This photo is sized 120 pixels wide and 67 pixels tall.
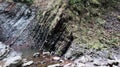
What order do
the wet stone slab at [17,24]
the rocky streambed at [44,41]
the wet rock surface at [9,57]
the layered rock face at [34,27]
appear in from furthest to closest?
the wet stone slab at [17,24] → the layered rock face at [34,27] → the rocky streambed at [44,41] → the wet rock surface at [9,57]

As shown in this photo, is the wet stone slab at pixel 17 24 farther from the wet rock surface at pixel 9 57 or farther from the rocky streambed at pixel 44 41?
the wet rock surface at pixel 9 57

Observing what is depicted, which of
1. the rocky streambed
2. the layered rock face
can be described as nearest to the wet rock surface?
the rocky streambed

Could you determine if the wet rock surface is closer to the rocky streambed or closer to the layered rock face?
the rocky streambed

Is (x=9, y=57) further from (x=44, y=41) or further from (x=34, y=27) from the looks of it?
(x=34, y=27)

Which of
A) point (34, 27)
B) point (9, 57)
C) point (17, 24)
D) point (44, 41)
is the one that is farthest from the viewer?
point (17, 24)

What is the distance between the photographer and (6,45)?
11477mm

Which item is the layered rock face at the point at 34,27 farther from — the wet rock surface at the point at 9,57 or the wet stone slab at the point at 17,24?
the wet rock surface at the point at 9,57

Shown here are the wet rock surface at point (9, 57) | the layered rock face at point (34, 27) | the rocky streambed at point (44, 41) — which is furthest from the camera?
the layered rock face at point (34, 27)

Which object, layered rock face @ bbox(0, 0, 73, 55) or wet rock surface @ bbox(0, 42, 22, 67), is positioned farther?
layered rock face @ bbox(0, 0, 73, 55)

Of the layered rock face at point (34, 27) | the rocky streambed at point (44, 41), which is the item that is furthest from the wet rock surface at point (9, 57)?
the layered rock face at point (34, 27)

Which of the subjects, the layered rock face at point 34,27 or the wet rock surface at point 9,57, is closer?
the wet rock surface at point 9,57

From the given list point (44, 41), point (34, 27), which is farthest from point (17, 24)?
point (44, 41)

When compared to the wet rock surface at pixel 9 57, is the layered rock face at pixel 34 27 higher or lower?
higher

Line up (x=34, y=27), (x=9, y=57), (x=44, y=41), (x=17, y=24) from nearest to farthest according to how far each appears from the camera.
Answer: (x=9, y=57)
(x=44, y=41)
(x=34, y=27)
(x=17, y=24)
